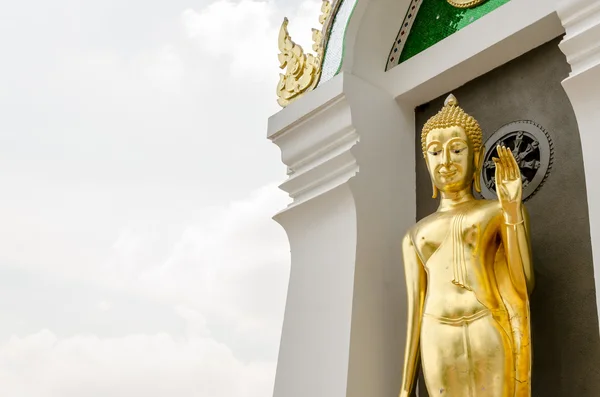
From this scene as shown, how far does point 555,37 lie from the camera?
9.12 feet

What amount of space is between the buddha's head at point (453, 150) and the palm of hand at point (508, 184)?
8.9 inches

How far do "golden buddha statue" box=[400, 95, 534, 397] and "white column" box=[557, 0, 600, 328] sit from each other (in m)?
0.20

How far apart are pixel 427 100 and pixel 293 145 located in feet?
1.81

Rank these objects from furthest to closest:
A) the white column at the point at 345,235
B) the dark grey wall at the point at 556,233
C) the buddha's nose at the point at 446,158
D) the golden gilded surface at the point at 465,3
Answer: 1. the golden gilded surface at the point at 465,3
2. the white column at the point at 345,235
3. the buddha's nose at the point at 446,158
4. the dark grey wall at the point at 556,233

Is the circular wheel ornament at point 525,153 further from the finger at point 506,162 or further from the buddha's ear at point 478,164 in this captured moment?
the finger at point 506,162

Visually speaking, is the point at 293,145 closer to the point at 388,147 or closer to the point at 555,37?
the point at 388,147

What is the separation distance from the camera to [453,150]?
2.65 metres

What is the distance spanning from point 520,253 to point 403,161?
88 cm

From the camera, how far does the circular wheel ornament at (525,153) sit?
272cm

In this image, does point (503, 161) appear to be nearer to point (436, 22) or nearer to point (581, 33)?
point (581, 33)

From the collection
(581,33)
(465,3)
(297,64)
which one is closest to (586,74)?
(581,33)

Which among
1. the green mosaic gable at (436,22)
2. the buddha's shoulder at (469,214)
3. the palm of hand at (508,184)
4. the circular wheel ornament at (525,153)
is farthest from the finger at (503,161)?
the green mosaic gable at (436,22)

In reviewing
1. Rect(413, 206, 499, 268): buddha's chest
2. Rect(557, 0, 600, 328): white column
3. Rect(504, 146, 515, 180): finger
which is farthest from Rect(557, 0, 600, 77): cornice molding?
Rect(413, 206, 499, 268): buddha's chest

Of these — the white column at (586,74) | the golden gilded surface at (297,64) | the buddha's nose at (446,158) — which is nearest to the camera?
the white column at (586,74)
